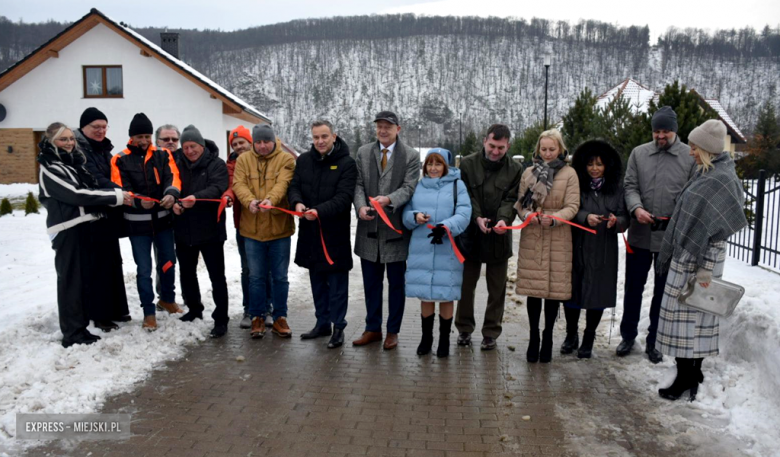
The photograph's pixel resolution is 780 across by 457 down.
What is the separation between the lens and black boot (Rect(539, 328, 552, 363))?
5297 mm

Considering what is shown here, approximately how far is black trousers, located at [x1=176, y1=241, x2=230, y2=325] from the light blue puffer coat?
2060 millimetres

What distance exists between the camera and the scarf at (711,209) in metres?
4.19

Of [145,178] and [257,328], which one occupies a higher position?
[145,178]

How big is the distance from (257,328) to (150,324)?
1.07 metres

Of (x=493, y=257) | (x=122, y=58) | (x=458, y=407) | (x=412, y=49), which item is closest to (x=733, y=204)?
(x=493, y=257)

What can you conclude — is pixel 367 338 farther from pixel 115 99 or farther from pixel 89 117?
pixel 115 99

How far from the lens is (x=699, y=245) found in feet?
13.9

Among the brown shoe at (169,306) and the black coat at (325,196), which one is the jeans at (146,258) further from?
the black coat at (325,196)

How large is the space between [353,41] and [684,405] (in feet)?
500

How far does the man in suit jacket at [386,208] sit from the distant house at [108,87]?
60.5 feet

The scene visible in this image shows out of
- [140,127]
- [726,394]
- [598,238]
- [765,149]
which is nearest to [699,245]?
[598,238]

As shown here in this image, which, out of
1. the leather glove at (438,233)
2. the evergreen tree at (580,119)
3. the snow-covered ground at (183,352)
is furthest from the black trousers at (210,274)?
the evergreen tree at (580,119)

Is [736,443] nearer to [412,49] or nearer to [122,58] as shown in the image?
[122,58]

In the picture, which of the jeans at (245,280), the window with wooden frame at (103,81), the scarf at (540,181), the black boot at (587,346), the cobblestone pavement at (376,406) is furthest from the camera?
the window with wooden frame at (103,81)
